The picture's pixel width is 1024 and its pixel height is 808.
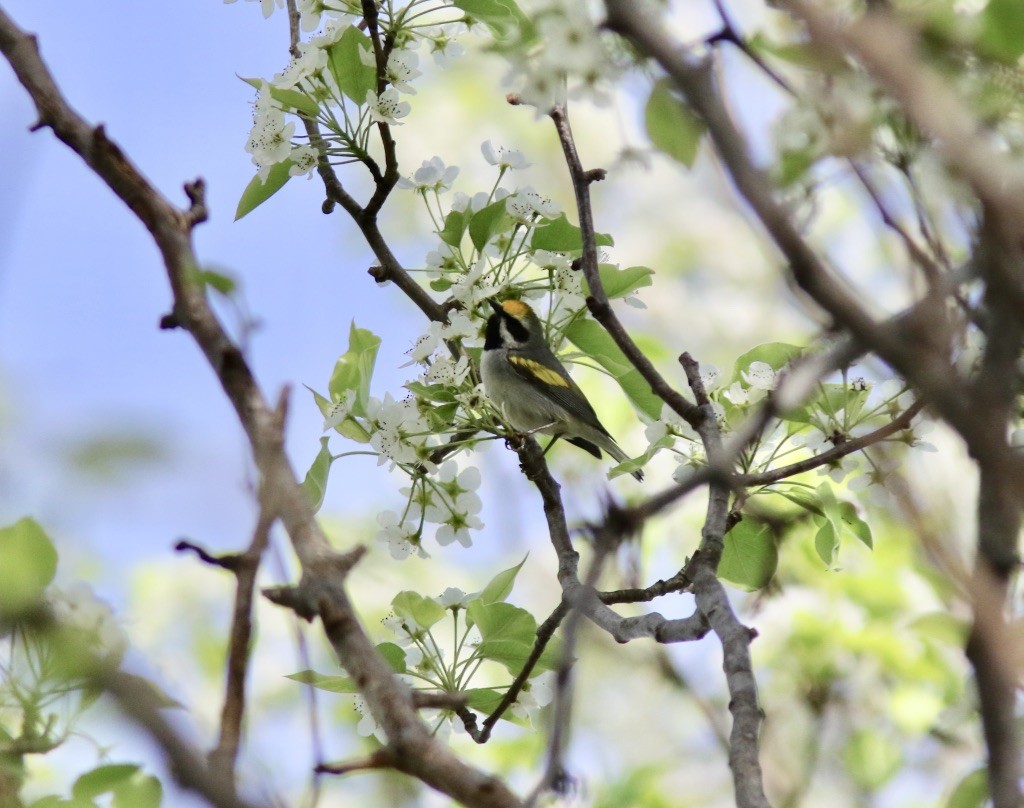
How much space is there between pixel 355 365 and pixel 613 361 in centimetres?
74

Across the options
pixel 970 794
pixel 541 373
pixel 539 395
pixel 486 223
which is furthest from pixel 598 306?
pixel 539 395

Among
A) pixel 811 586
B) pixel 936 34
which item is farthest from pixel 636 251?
pixel 936 34

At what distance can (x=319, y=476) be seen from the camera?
2803mm

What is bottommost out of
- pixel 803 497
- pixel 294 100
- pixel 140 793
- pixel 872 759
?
pixel 140 793

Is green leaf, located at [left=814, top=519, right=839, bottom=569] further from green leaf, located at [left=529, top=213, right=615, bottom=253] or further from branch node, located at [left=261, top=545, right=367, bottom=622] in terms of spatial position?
branch node, located at [left=261, top=545, right=367, bottom=622]

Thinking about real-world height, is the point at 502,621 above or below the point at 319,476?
below

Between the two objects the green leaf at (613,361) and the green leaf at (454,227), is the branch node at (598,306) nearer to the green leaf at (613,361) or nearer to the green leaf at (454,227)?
the green leaf at (613,361)

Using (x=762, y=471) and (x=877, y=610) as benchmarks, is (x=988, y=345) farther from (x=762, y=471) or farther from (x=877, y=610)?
(x=877, y=610)

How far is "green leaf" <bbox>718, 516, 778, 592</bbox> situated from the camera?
296 cm

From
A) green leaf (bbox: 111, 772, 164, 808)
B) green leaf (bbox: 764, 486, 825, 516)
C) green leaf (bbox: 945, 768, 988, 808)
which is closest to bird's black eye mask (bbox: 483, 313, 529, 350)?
green leaf (bbox: 764, 486, 825, 516)

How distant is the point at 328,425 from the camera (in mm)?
2941

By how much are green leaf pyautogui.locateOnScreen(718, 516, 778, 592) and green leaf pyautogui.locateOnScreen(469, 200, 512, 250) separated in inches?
42.1

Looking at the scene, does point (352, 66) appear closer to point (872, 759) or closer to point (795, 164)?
point (795, 164)

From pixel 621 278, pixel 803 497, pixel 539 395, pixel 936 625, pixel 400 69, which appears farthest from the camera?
pixel 539 395
